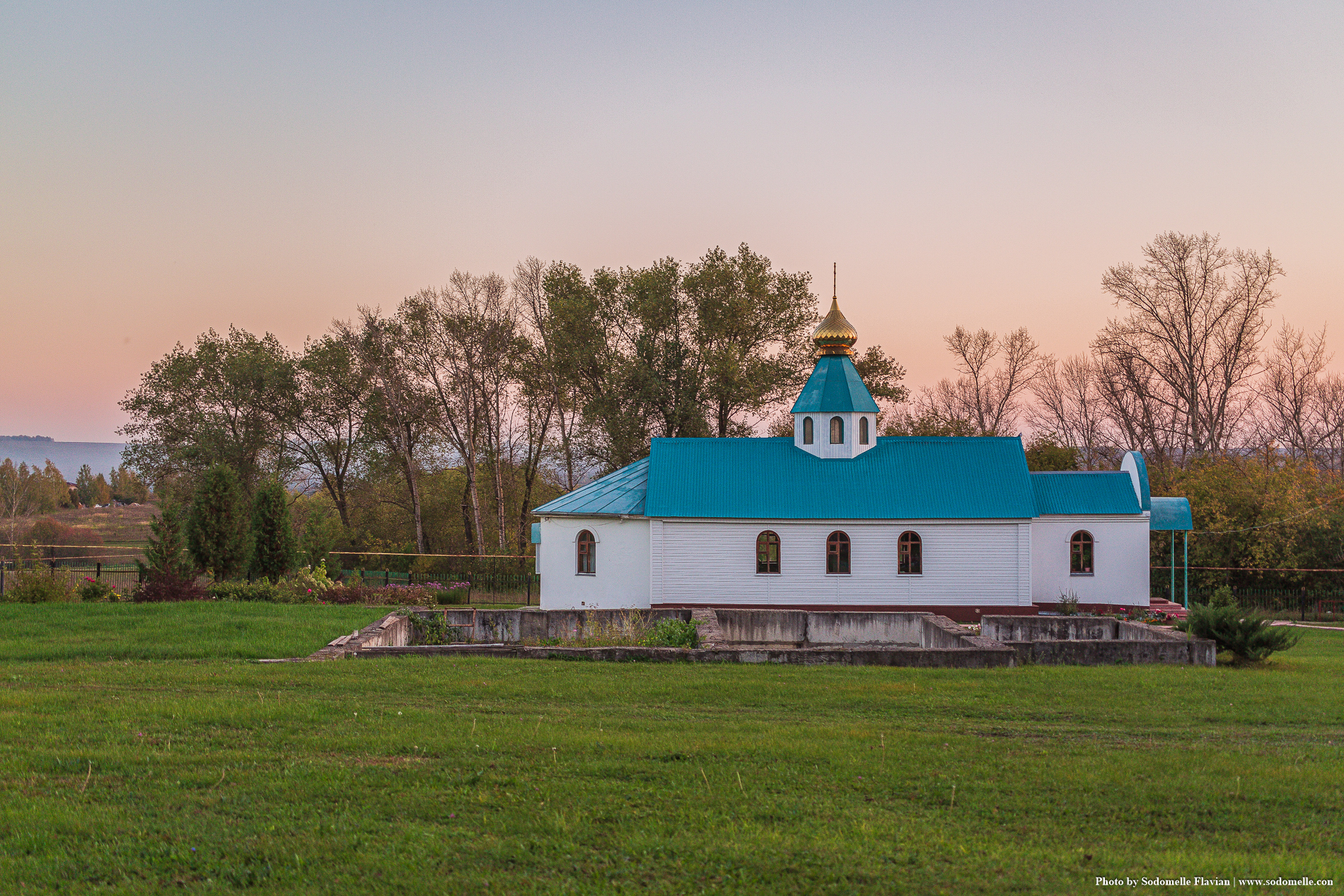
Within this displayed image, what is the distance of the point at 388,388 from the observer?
4256 cm

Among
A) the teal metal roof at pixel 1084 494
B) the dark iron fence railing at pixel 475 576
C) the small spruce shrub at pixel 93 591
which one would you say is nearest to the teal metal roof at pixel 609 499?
the dark iron fence railing at pixel 475 576

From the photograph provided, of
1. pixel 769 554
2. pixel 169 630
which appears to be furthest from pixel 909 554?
pixel 169 630

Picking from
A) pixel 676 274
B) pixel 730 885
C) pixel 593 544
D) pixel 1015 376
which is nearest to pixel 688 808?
pixel 730 885

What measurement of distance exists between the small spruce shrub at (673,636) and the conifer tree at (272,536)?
570 inches

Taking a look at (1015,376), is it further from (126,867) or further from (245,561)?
(126,867)

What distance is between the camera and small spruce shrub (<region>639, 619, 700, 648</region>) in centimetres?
1550

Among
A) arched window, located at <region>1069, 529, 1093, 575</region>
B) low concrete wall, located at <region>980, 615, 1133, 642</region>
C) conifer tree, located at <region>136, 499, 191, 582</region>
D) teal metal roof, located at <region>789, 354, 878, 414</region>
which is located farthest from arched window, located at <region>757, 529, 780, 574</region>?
conifer tree, located at <region>136, 499, 191, 582</region>

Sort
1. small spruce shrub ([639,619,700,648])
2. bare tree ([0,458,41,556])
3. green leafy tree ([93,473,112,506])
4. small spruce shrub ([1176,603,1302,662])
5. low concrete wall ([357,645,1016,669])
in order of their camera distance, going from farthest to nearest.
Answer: green leafy tree ([93,473,112,506])
bare tree ([0,458,41,556])
small spruce shrub ([639,619,700,648])
small spruce shrub ([1176,603,1302,662])
low concrete wall ([357,645,1016,669])

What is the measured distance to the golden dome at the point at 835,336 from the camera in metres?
29.2

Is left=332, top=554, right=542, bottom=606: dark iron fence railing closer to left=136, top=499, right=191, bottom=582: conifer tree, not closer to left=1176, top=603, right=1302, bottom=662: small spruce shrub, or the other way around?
left=136, top=499, right=191, bottom=582: conifer tree

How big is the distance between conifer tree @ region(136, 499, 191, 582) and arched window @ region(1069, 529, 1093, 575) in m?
23.7

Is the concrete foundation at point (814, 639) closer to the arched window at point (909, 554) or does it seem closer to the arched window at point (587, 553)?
the arched window at point (587, 553)

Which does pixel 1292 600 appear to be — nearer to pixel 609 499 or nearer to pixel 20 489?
pixel 609 499

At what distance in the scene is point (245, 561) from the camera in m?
25.7
